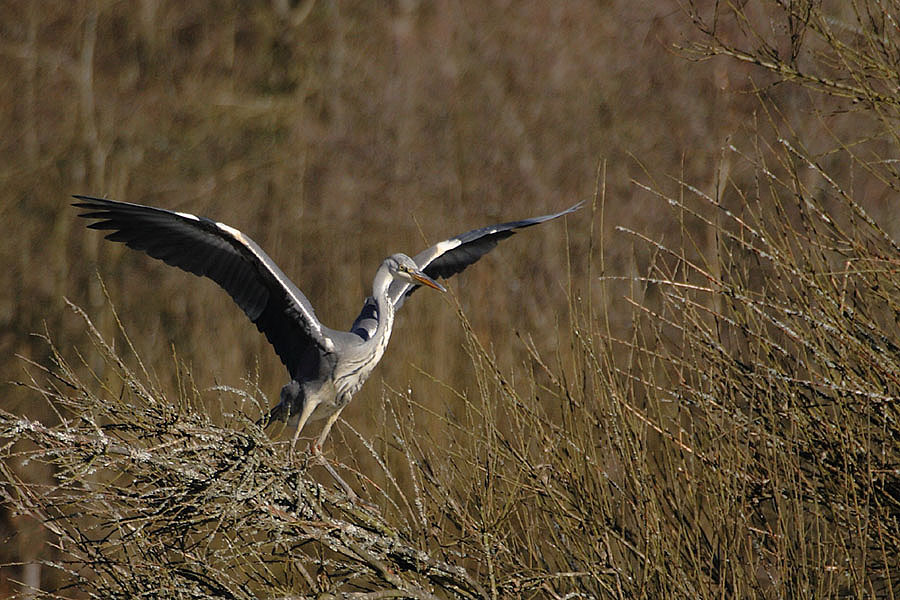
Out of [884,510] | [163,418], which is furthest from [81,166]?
[884,510]

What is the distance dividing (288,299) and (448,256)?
0.95 m

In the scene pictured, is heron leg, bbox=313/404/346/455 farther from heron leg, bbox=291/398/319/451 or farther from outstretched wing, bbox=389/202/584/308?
outstretched wing, bbox=389/202/584/308

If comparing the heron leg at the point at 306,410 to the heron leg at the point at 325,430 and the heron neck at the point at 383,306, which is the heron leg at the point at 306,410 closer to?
the heron leg at the point at 325,430

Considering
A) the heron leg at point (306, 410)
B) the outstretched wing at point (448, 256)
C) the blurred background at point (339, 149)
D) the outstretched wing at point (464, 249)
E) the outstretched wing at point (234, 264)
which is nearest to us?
the outstretched wing at point (234, 264)

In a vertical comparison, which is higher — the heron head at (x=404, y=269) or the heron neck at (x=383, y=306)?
the heron head at (x=404, y=269)

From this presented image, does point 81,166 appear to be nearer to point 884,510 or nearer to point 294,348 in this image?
point 294,348

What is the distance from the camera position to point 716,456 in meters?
2.56

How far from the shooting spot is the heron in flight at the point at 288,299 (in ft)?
11.9

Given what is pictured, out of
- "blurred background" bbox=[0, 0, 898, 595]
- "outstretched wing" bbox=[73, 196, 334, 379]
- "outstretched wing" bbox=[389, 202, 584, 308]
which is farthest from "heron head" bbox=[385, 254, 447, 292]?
"blurred background" bbox=[0, 0, 898, 595]

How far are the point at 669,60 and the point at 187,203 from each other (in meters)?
5.24

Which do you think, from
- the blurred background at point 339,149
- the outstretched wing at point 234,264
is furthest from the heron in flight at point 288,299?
the blurred background at point 339,149

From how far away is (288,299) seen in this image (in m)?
3.77

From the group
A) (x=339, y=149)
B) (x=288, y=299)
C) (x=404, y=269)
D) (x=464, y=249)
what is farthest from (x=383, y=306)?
(x=339, y=149)

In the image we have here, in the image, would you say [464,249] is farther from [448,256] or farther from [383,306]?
[383,306]
